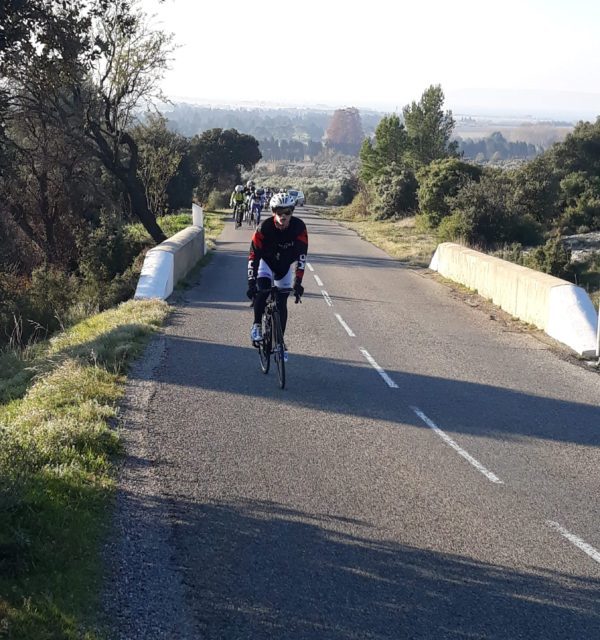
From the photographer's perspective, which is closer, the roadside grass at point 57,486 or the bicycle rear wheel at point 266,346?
the roadside grass at point 57,486

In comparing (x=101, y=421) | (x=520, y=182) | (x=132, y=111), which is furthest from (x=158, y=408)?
A: (x=520, y=182)

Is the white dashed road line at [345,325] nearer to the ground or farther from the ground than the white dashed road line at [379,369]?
nearer to the ground

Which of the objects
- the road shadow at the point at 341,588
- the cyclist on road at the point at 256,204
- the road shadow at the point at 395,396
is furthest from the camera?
the cyclist on road at the point at 256,204

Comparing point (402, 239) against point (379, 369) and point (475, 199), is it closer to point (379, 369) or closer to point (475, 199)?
point (475, 199)

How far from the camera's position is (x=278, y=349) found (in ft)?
33.2

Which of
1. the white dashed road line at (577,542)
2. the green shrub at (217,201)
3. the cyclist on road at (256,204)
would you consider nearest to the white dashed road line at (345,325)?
the white dashed road line at (577,542)

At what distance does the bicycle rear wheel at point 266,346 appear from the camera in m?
10.6

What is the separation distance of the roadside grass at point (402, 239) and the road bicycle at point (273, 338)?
56.5ft

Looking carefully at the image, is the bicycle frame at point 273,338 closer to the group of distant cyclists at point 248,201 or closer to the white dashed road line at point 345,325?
the white dashed road line at point 345,325

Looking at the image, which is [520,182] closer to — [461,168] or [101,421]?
[461,168]

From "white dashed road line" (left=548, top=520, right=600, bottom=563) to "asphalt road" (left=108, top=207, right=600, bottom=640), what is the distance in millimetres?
18

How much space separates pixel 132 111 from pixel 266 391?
23319 mm

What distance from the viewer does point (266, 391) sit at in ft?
32.8

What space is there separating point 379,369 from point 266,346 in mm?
1862
